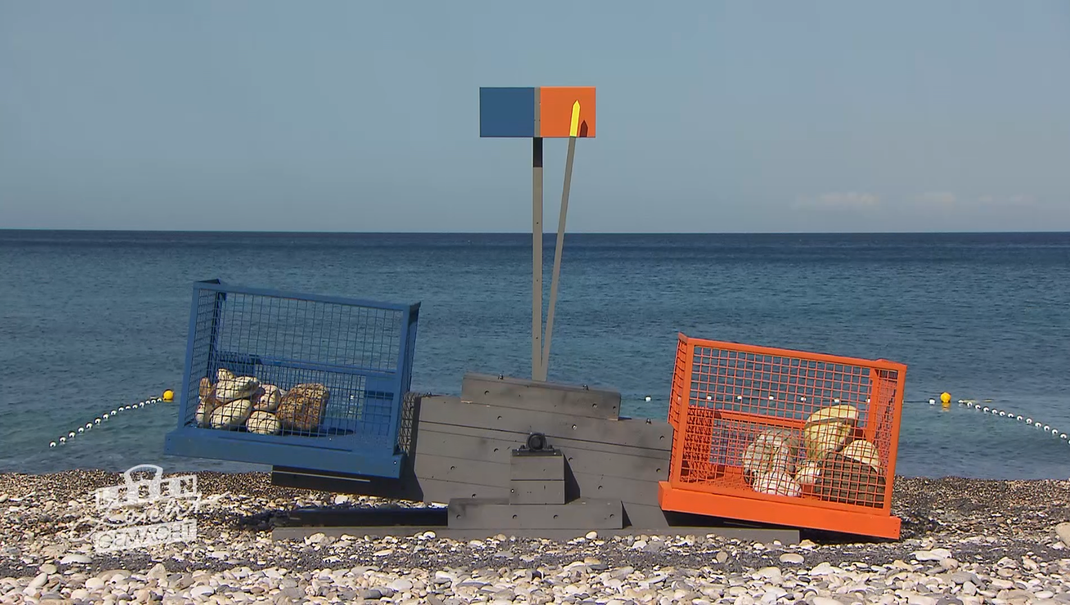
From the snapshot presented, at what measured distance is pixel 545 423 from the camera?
323 inches

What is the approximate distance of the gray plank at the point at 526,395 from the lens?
26.8ft

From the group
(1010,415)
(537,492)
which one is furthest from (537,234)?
(1010,415)

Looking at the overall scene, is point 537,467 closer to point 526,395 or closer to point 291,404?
point 526,395

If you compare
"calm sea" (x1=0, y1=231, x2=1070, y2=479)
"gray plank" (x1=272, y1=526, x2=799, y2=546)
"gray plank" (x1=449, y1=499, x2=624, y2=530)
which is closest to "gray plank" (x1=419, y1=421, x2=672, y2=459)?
"gray plank" (x1=449, y1=499, x2=624, y2=530)

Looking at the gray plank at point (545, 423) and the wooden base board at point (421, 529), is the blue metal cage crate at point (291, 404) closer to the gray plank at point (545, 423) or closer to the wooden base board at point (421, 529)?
the gray plank at point (545, 423)

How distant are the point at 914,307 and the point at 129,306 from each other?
27.8 metres

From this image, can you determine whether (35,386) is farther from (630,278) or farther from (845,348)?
(630,278)

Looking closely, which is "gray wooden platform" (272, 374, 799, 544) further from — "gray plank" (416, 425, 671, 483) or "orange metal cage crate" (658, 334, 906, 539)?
"orange metal cage crate" (658, 334, 906, 539)

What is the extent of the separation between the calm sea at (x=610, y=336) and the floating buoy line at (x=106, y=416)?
0.17 meters

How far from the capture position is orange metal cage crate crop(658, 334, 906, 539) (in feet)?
26.5

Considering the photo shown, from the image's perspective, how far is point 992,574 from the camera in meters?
7.11

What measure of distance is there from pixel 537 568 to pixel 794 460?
217 centimetres

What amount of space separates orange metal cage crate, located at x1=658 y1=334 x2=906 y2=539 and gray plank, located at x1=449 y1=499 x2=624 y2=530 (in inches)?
16.5

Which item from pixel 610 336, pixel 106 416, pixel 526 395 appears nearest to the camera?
pixel 526 395
